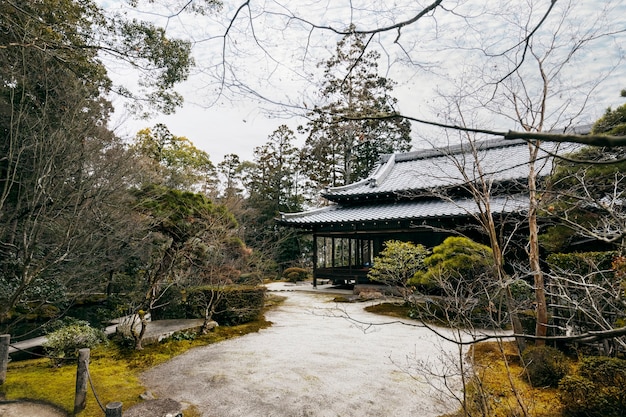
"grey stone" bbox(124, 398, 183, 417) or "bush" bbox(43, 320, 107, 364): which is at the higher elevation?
"bush" bbox(43, 320, 107, 364)

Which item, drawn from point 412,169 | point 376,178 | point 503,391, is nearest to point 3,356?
point 503,391

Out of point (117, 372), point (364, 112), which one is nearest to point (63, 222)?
point (117, 372)

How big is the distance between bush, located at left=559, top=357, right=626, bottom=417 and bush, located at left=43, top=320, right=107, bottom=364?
6233 millimetres

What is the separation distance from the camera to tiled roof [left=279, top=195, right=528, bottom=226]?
11352mm

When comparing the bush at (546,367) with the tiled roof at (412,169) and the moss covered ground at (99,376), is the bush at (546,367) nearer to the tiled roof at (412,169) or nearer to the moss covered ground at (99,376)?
the moss covered ground at (99,376)

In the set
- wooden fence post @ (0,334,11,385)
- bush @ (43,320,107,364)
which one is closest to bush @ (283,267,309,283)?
bush @ (43,320,107,364)

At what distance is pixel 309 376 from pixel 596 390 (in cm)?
319

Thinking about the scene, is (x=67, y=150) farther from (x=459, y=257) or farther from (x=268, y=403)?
(x=459, y=257)

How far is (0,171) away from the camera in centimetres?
675

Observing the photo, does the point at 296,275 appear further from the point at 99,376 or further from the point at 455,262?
the point at 99,376

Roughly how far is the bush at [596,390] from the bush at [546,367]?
1.69 feet

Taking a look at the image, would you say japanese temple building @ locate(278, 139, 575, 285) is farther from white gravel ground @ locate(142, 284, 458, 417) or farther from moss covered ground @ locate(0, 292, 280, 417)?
moss covered ground @ locate(0, 292, 280, 417)

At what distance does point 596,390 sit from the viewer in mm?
3426

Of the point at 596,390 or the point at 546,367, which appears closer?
the point at 596,390
